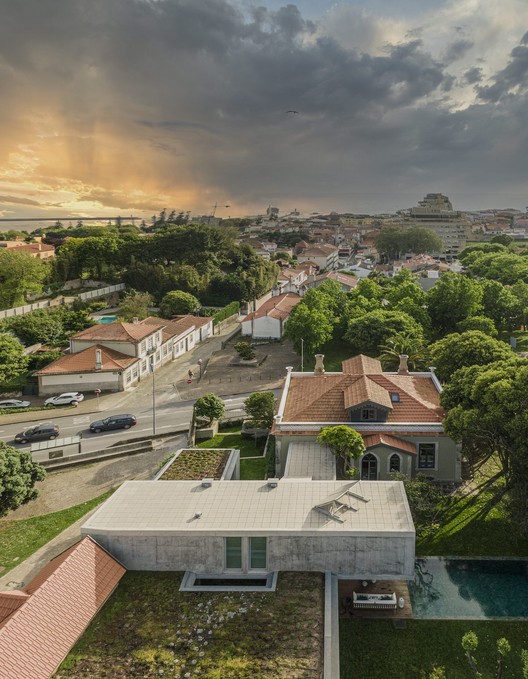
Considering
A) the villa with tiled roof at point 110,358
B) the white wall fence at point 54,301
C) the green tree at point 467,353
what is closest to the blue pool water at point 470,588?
the green tree at point 467,353

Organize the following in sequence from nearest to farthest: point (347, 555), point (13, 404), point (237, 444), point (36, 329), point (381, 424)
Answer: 1. point (347, 555)
2. point (381, 424)
3. point (237, 444)
4. point (13, 404)
5. point (36, 329)

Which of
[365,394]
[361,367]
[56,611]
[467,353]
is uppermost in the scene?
[467,353]

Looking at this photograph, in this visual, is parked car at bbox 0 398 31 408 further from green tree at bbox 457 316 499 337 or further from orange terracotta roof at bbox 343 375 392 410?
green tree at bbox 457 316 499 337

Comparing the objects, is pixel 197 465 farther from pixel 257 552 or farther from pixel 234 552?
pixel 257 552

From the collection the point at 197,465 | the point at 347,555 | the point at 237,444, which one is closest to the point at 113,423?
→ the point at 237,444

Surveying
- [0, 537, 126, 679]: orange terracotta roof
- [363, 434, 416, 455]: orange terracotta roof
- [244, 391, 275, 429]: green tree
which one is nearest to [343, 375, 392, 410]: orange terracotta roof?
[363, 434, 416, 455]: orange terracotta roof

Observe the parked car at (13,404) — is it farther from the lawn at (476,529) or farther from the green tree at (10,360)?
the lawn at (476,529)
